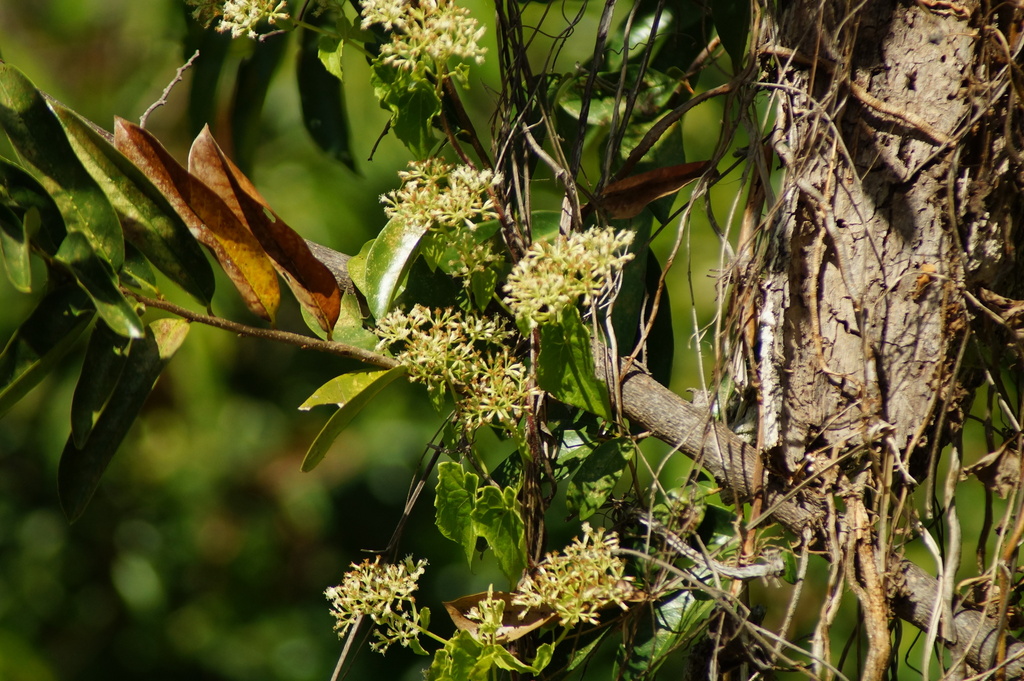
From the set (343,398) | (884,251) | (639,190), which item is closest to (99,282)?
(343,398)

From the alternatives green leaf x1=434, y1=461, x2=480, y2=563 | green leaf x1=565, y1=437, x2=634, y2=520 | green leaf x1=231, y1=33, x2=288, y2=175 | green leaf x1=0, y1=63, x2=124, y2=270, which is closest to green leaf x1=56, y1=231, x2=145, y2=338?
green leaf x1=0, y1=63, x2=124, y2=270

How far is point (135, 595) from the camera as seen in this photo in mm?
2158

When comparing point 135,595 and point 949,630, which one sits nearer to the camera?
point 949,630

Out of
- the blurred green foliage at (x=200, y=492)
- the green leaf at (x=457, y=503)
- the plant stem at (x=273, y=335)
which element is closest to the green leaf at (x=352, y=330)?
the plant stem at (x=273, y=335)

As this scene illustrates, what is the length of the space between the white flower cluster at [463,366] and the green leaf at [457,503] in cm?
4

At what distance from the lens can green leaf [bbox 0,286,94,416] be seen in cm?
56

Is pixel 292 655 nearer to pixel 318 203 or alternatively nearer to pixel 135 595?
pixel 135 595

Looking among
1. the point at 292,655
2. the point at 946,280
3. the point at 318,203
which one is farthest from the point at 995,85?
the point at 292,655

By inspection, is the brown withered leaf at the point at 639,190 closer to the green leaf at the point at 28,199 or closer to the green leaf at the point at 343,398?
the green leaf at the point at 343,398

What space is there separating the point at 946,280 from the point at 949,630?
25 cm

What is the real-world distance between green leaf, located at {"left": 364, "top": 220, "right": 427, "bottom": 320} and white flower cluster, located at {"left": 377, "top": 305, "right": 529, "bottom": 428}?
53mm

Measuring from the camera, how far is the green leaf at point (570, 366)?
57 cm

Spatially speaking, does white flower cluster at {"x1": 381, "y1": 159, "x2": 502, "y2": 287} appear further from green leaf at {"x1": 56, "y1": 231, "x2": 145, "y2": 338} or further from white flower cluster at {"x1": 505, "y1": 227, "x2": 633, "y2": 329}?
green leaf at {"x1": 56, "y1": 231, "x2": 145, "y2": 338}

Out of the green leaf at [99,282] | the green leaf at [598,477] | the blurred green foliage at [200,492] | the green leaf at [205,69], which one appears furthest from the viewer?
the blurred green foliage at [200,492]
